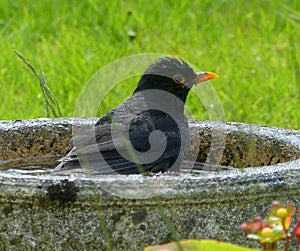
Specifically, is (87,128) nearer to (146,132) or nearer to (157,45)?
(146,132)

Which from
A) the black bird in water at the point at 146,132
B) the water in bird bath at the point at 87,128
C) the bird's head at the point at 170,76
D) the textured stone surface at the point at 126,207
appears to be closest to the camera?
the textured stone surface at the point at 126,207

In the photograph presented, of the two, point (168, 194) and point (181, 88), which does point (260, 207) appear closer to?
point (168, 194)

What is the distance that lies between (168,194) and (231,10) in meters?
6.51

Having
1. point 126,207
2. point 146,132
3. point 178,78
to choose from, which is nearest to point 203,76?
point 178,78

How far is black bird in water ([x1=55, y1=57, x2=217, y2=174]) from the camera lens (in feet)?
12.8

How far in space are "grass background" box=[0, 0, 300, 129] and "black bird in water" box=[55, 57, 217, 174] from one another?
5.78 feet

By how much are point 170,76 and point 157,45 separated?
3635 mm

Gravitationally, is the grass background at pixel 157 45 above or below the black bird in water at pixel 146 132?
above

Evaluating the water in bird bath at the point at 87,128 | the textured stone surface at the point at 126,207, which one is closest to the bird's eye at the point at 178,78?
the water in bird bath at the point at 87,128

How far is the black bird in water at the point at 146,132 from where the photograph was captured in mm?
3887

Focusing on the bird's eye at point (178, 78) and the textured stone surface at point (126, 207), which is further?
the bird's eye at point (178, 78)

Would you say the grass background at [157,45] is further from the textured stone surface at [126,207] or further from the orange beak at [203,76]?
the textured stone surface at [126,207]

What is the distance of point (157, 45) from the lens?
27.2 ft

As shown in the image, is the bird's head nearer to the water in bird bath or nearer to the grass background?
the water in bird bath
